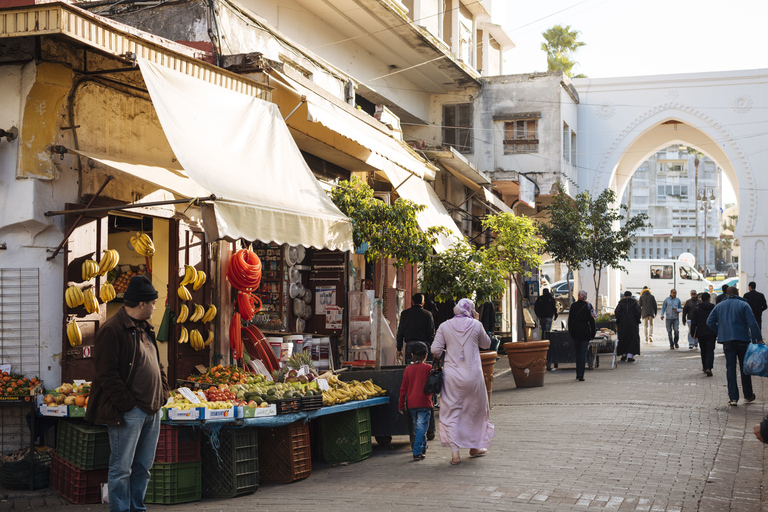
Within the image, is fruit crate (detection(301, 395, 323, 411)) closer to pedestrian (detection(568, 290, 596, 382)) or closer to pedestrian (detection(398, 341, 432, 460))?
pedestrian (detection(398, 341, 432, 460))

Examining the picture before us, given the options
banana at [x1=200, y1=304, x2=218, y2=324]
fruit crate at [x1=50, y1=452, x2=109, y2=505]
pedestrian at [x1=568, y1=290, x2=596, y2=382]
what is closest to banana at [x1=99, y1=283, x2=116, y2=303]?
banana at [x1=200, y1=304, x2=218, y2=324]

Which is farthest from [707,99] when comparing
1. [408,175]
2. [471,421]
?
[471,421]

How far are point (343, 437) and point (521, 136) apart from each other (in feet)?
61.6

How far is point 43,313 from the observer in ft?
24.2

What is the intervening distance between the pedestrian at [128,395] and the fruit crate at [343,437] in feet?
9.18

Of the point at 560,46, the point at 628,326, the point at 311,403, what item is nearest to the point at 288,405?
the point at 311,403

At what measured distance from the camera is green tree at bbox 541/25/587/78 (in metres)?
40.7

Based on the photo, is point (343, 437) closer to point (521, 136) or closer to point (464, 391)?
point (464, 391)

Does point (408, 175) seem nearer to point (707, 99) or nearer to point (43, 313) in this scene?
point (43, 313)

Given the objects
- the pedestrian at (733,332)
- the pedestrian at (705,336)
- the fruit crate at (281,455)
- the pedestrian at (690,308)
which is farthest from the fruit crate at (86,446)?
the pedestrian at (690,308)

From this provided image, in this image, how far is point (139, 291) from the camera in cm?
546

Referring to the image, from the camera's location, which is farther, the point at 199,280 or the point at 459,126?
the point at 459,126

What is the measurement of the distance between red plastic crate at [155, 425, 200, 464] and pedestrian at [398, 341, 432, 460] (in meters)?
2.36

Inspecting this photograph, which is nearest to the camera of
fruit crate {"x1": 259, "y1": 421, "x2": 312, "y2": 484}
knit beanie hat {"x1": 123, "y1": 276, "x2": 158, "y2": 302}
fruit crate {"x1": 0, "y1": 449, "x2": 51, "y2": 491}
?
knit beanie hat {"x1": 123, "y1": 276, "x2": 158, "y2": 302}
